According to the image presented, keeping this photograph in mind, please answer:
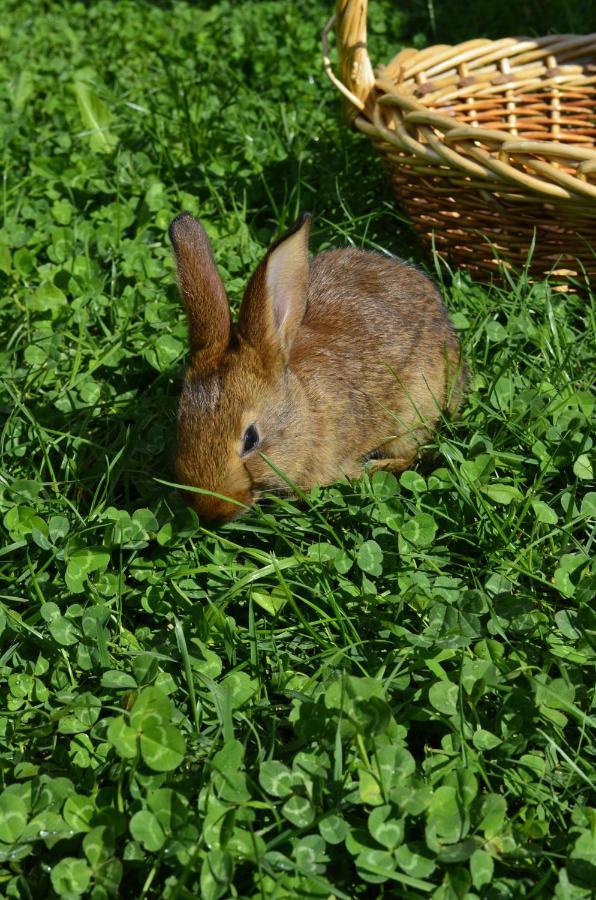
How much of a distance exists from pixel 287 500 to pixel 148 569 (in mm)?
510

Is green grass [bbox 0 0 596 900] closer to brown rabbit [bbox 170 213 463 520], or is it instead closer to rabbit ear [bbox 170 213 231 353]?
brown rabbit [bbox 170 213 463 520]

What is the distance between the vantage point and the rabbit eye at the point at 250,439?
296cm

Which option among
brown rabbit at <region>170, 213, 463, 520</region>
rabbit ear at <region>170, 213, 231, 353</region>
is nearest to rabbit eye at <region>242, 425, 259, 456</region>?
brown rabbit at <region>170, 213, 463, 520</region>

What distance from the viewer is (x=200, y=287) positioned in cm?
301

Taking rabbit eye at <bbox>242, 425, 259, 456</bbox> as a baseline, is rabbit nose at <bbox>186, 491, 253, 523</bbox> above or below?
below

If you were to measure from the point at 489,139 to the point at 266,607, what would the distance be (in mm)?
2049

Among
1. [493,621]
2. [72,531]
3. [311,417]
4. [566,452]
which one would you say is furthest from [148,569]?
[566,452]

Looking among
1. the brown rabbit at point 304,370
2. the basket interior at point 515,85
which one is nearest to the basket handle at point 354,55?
the basket interior at point 515,85

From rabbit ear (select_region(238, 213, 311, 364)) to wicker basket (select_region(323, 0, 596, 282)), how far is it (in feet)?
3.31

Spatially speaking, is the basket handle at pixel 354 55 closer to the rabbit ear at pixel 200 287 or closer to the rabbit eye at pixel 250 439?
the rabbit ear at pixel 200 287

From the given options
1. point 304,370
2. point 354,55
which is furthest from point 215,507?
point 354,55

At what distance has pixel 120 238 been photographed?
420 cm

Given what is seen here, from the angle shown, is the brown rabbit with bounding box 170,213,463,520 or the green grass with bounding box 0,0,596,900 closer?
the green grass with bounding box 0,0,596,900

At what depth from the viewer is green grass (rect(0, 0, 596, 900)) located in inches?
81.5
